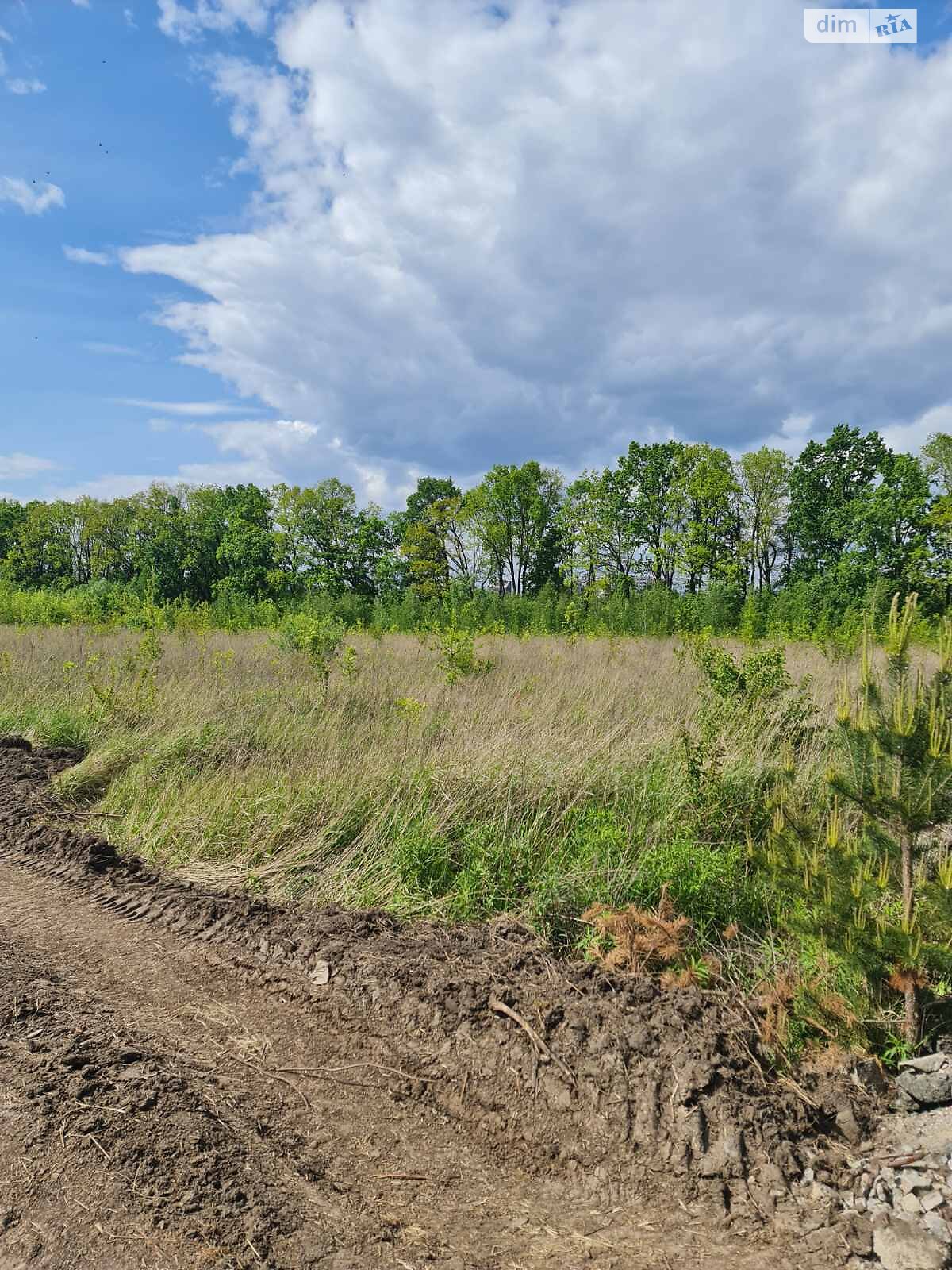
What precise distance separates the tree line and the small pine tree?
28.3 metres

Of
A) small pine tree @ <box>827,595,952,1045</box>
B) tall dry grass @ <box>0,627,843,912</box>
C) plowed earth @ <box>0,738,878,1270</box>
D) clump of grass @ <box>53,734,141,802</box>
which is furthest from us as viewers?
clump of grass @ <box>53,734,141,802</box>

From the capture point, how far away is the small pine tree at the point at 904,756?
3.04 metres

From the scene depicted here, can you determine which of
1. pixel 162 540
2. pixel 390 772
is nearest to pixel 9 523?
pixel 162 540

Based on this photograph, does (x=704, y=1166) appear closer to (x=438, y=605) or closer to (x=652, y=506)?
(x=438, y=605)

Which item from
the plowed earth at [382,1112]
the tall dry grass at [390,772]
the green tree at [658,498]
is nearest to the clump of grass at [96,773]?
the tall dry grass at [390,772]

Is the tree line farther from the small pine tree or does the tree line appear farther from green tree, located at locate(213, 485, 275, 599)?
the small pine tree

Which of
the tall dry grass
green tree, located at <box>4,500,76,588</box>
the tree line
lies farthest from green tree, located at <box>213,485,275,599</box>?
the tall dry grass

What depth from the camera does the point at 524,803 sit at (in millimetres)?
5406

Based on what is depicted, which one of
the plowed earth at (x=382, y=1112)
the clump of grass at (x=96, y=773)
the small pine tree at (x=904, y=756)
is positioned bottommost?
the plowed earth at (x=382, y=1112)

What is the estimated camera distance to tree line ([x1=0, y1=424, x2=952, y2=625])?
31.0 m

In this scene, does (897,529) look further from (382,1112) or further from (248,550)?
(248,550)

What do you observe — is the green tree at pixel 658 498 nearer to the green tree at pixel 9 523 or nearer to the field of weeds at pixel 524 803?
the field of weeds at pixel 524 803

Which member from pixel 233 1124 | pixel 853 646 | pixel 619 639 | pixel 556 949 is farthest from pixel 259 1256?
pixel 619 639

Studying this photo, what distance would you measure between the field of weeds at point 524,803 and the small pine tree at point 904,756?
14 cm
